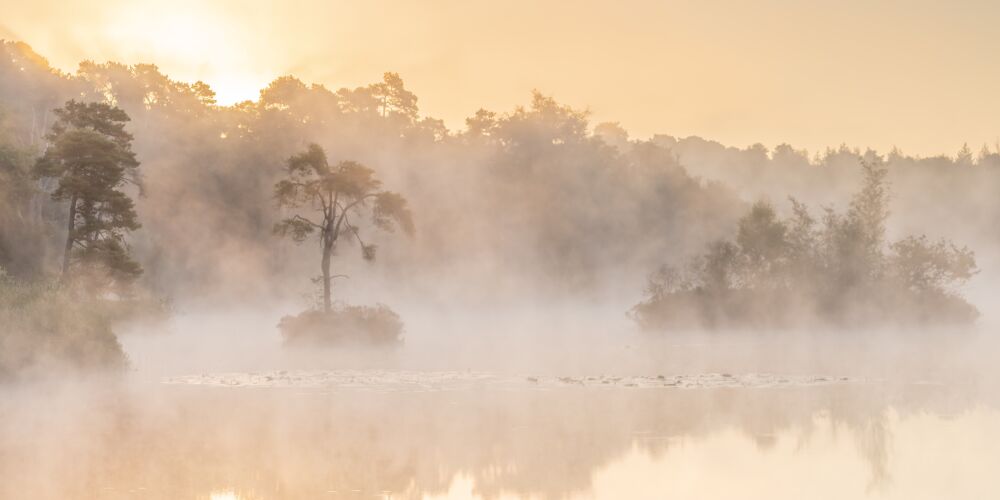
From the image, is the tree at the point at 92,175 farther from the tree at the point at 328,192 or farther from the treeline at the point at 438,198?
the treeline at the point at 438,198

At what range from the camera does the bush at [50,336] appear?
110 ft

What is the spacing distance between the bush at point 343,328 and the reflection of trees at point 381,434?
19045mm

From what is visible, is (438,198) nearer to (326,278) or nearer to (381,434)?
(326,278)

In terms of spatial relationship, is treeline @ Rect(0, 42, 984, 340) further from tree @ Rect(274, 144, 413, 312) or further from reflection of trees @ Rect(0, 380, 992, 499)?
reflection of trees @ Rect(0, 380, 992, 499)

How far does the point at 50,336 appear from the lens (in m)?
35.3

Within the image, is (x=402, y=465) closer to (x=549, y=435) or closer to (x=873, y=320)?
(x=549, y=435)

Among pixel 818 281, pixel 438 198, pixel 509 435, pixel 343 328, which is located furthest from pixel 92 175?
pixel 438 198

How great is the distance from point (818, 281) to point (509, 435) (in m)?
41.8

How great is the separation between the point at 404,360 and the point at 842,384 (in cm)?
1654

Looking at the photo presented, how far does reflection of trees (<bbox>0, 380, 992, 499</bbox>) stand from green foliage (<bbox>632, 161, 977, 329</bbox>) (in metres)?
30.7

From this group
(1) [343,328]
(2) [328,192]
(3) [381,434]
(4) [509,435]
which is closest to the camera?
(4) [509,435]

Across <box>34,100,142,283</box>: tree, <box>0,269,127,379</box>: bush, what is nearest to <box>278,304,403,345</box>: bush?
<box>34,100,142,283</box>: tree

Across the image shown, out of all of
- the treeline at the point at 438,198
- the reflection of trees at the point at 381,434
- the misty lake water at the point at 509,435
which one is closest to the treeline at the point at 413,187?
the treeline at the point at 438,198

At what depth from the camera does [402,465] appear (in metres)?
20.4
